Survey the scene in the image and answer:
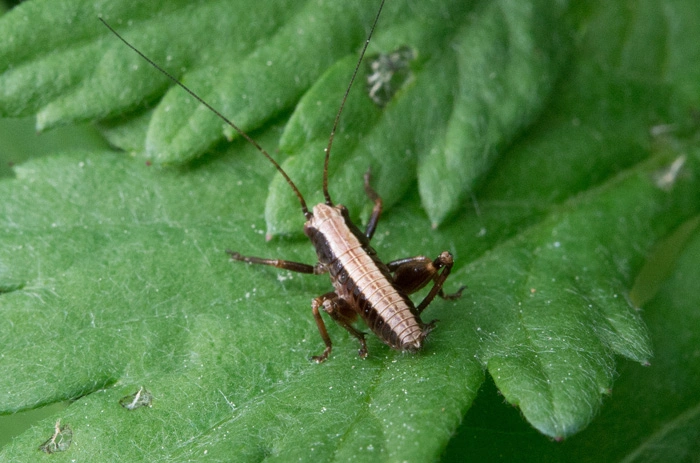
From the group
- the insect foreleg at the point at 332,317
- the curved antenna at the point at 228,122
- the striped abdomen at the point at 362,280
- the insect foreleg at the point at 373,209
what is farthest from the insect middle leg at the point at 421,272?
the curved antenna at the point at 228,122

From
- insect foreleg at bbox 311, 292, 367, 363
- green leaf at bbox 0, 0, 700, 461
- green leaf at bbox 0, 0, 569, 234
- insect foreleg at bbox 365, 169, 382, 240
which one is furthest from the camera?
insect foreleg at bbox 365, 169, 382, 240

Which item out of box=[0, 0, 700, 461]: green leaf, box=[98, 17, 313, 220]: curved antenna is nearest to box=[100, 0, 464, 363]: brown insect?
box=[98, 17, 313, 220]: curved antenna

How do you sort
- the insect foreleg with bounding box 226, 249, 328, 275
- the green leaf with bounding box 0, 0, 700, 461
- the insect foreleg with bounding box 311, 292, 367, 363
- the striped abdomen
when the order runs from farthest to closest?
the insect foreleg with bounding box 226, 249, 328, 275 < the insect foreleg with bounding box 311, 292, 367, 363 < the striped abdomen < the green leaf with bounding box 0, 0, 700, 461

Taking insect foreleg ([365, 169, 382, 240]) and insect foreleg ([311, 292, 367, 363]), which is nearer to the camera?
insect foreleg ([311, 292, 367, 363])

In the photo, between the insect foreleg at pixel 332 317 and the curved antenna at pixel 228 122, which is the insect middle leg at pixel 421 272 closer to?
the insect foreleg at pixel 332 317

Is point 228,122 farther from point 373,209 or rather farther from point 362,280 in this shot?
point 362,280

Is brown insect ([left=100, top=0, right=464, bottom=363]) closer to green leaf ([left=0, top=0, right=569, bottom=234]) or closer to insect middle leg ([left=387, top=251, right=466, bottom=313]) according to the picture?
insect middle leg ([left=387, top=251, right=466, bottom=313])

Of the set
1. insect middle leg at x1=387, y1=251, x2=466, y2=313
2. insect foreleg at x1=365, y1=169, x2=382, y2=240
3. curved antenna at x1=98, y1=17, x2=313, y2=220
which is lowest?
insect middle leg at x1=387, y1=251, x2=466, y2=313
